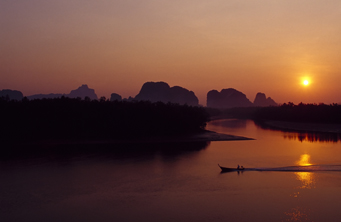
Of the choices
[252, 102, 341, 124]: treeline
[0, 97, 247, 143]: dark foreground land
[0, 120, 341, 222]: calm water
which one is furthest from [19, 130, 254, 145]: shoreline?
[252, 102, 341, 124]: treeline

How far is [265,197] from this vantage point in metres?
21.8

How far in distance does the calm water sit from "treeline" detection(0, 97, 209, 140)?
49.1 ft

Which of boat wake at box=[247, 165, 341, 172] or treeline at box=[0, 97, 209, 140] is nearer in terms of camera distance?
boat wake at box=[247, 165, 341, 172]

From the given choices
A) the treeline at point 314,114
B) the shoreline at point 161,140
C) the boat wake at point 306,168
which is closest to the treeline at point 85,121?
the shoreline at point 161,140

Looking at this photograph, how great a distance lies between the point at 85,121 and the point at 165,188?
34441mm

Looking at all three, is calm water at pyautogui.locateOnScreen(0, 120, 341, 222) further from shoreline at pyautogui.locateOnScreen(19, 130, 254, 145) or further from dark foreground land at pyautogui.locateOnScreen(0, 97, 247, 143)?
dark foreground land at pyautogui.locateOnScreen(0, 97, 247, 143)

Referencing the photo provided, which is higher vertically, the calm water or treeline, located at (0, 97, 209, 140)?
treeline, located at (0, 97, 209, 140)

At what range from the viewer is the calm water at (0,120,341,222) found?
61.5 feet

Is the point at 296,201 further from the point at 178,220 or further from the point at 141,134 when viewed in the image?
the point at 141,134

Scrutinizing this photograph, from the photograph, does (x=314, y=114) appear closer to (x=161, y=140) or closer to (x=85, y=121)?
(x=161, y=140)

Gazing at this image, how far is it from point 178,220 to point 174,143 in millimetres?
33388

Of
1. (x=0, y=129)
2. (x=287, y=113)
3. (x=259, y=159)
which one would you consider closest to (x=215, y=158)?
(x=259, y=159)

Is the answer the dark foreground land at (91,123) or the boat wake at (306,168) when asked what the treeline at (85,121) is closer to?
the dark foreground land at (91,123)

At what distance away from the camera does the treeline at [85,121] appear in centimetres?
5261
